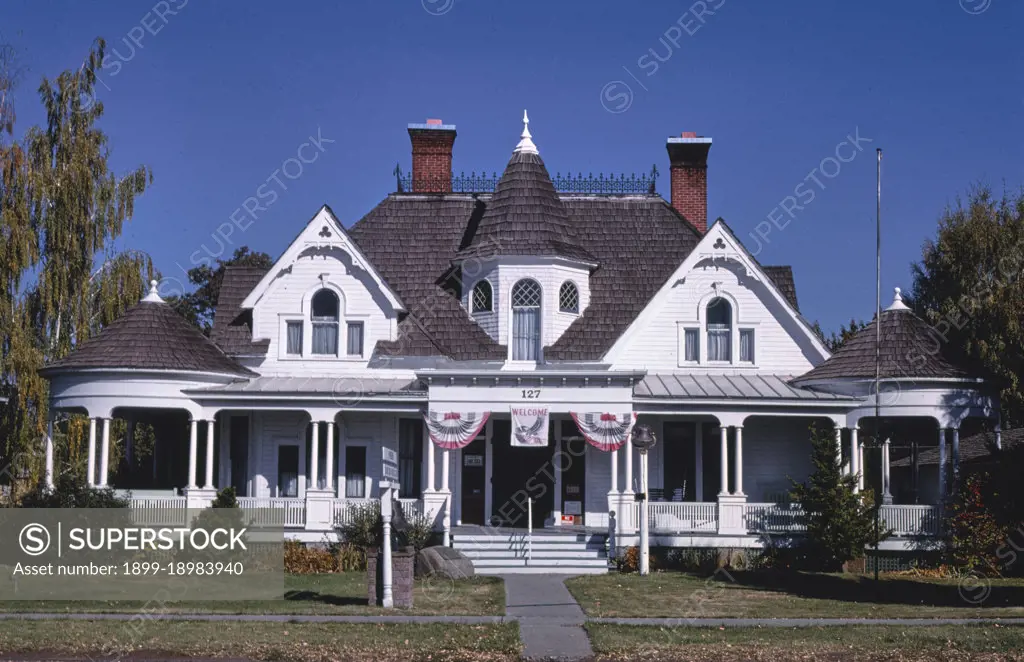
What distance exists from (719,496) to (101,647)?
16247 mm

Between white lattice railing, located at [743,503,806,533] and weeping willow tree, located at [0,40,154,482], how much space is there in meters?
19.3

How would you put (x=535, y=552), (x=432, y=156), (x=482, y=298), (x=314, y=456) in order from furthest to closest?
(x=432, y=156) < (x=482, y=298) < (x=314, y=456) < (x=535, y=552)

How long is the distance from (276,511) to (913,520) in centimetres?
1457

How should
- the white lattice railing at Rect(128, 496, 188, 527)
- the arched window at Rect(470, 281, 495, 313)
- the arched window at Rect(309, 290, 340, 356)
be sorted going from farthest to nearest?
the arched window at Rect(470, 281, 495, 313), the arched window at Rect(309, 290, 340, 356), the white lattice railing at Rect(128, 496, 188, 527)

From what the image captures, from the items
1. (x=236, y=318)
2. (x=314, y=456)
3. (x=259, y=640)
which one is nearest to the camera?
(x=259, y=640)

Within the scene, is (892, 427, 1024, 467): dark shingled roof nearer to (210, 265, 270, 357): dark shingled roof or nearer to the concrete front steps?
the concrete front steps

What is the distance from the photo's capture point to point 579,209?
121ft

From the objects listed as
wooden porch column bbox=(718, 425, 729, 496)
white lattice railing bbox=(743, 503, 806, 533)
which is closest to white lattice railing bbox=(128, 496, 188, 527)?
wooden porch column bbox=(718, 425, 729, 496)

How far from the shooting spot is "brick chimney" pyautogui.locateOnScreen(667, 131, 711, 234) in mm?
38031

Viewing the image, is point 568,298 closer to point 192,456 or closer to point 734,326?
point 734,326

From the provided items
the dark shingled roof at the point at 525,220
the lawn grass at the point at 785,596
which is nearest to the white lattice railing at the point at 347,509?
the lawn grass at the point at 785,596

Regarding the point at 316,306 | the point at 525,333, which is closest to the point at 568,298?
the point at 525,333

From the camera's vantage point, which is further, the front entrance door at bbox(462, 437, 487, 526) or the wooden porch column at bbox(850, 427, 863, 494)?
the front entrance door at bbox(462, 437, 487, 526)

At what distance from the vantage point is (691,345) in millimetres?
33219
